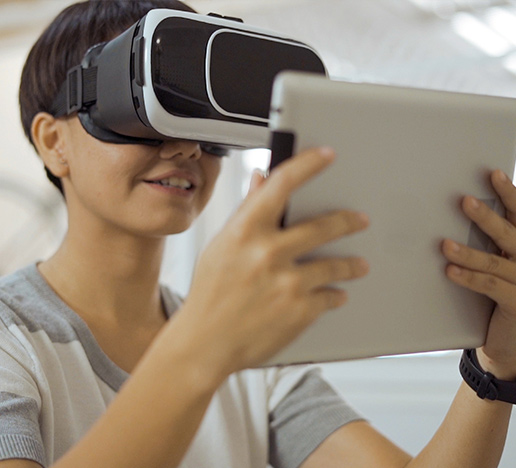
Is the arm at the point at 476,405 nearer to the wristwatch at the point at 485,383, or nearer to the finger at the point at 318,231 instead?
the wristwatch at the point at 485,383

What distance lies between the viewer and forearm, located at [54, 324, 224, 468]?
53 cm

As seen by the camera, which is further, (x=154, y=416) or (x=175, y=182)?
(x=175, y=182)

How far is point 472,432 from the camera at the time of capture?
33.9 inches

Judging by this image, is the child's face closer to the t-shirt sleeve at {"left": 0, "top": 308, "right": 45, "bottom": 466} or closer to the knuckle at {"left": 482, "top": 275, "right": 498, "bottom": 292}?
the t-shirt sleeve at {"left": 0, "top": 308, "right": 45, "bottom": 466}

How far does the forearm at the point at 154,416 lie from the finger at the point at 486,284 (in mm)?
289

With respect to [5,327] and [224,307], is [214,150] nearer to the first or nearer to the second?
[5,327]

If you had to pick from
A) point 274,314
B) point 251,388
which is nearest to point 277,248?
point 274,314

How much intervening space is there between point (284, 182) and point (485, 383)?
46 cm

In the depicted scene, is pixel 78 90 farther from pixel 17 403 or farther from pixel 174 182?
pixel 17 403

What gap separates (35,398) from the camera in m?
0.81

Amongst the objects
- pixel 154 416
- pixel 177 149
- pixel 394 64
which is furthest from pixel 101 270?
pixel 394 64

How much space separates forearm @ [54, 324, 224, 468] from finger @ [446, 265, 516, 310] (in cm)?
29

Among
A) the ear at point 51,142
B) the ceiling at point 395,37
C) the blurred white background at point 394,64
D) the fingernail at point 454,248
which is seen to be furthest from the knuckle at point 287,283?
the ceiling at point 395,37

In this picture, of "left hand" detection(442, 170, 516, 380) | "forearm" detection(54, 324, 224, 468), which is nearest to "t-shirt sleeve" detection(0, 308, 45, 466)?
"forearm" detection(54, 324, 224, 468)
